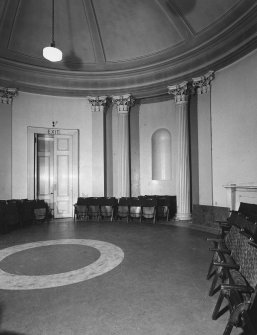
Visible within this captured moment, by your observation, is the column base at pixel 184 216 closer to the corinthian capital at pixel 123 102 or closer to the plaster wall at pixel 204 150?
the plaster wall at pixel 204 150

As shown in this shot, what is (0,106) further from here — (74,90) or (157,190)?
(157,190)

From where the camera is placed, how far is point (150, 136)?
377 inches

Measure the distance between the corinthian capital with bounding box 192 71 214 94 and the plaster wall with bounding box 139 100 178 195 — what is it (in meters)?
1.35

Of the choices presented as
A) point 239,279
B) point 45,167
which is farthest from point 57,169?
point 239,279

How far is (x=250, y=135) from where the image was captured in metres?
6.41

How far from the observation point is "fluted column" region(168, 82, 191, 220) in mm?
8195

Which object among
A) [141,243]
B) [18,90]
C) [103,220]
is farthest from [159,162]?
[18,90]

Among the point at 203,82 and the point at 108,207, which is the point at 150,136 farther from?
the point at 108,207

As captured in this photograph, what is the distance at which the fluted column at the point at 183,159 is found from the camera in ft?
26.9

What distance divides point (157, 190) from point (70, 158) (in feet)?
12.0

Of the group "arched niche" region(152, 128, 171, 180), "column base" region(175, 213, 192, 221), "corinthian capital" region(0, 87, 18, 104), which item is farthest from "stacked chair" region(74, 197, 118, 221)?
"corinthian capital" region(0, 87, 18, 104)

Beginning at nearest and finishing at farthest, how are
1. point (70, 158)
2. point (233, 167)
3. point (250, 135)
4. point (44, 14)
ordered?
1. point (250, 135)
2. point (233, 167)
3. point (44, 14)
4. point (70, 158)

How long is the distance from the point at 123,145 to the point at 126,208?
2474 mm

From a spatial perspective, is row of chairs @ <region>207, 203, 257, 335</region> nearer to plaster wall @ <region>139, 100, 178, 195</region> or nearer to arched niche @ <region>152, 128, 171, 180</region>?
plaster wall @ <region>139, 100, 178, 195</region>
